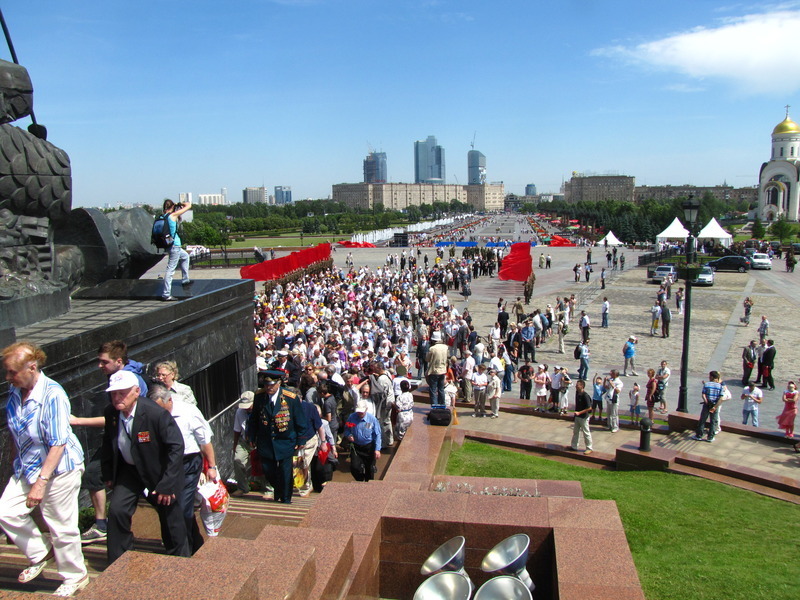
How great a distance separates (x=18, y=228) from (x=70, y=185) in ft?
3.04

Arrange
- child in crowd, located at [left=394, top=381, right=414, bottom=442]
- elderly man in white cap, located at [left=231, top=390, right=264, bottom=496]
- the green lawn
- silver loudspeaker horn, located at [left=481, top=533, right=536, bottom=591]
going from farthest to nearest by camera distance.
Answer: child in crowd, located at [left=394, top=381, right=414, bottom=442] → elderly man in white cap, located at [left=231, top=390, right=264, bottom=496] → the green lawn → silver loudspeaker horn, located at [left=481, top=533, right=536, bottom=591]

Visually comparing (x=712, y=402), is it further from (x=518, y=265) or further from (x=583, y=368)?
(x=518, y=265)

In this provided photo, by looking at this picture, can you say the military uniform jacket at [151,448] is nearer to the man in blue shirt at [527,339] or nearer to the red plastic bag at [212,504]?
the red plastic bag at [212,504]

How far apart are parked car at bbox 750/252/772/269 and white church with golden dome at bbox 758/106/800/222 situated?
77.2m

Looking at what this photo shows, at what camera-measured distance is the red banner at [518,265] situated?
23.4 m

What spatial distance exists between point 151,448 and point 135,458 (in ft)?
0.32

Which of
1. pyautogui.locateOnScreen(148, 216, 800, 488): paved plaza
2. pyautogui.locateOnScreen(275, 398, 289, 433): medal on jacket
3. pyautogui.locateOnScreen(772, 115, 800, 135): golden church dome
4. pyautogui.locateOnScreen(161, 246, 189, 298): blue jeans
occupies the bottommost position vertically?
pyautogui.locateOnScreen(148, 216, 800, 488): paved plaza

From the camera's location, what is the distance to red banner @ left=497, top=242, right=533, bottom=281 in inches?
923

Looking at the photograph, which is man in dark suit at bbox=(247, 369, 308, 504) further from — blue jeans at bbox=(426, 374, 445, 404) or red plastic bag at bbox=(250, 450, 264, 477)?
blue jeans at bbox=(426, 374, 445, 404)

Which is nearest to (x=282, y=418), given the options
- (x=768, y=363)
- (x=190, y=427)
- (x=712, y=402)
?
(x=190, y=427)

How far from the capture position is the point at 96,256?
7629 millimetres

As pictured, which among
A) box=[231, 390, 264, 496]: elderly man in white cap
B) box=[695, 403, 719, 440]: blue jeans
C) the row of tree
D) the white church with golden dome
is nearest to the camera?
box=[231, 390, 264, 496]: elderly man in white cap

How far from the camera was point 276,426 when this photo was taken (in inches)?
204

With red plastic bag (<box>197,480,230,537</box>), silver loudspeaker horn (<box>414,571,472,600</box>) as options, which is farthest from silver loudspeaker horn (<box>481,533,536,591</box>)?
red plastic bag (<box>197,480,230,537</box>)
